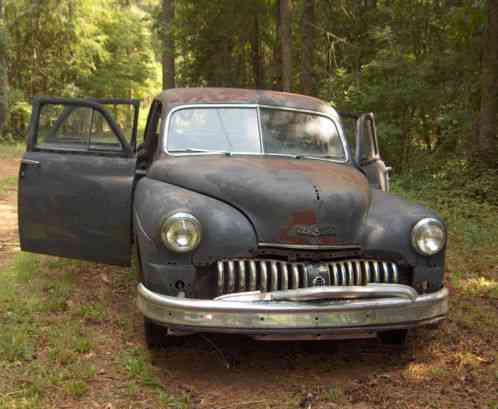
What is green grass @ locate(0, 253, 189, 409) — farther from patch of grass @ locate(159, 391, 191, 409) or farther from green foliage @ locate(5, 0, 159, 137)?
green foliage @ locate(5, 0, 159, 137)

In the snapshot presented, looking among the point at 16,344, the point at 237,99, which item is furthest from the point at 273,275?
the point at 237,99

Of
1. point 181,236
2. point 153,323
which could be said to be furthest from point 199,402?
point 181,236

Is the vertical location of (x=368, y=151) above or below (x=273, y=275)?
above

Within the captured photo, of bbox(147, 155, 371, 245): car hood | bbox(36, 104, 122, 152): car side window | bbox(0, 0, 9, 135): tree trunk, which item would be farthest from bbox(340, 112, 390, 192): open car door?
bbox(0, 0, 9, 135): tree trunk

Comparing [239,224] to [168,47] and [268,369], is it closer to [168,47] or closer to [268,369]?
[268,369]

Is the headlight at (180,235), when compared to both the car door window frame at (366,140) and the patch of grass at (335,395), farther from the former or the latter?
the car door window frame at (366,140)

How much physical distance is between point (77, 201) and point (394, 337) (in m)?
2.69

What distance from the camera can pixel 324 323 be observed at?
12.1 feet

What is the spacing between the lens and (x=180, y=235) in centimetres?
377

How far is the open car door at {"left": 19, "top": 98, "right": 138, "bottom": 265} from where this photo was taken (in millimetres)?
4855

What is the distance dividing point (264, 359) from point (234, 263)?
96cm

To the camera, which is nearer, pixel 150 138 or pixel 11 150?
pixel 150 138

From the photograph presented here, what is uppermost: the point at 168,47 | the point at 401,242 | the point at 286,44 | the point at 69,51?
the point at 69,51

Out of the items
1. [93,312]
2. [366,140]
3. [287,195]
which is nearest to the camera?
[287,195]
